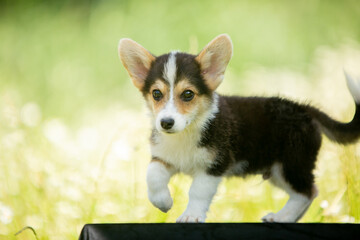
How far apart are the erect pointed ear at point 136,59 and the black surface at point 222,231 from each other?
2.45 ft

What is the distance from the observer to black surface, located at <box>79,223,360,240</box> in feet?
6.21

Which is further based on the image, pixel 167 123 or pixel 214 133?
pixel 214 133

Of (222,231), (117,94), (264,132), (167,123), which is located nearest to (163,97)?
(167,123)

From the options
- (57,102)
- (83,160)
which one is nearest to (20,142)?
(83,160)

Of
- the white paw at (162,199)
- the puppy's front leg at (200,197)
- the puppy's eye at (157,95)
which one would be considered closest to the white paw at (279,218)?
the puppy's front leg at (200,197)

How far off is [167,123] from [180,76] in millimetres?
292

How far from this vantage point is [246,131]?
2.42 meters

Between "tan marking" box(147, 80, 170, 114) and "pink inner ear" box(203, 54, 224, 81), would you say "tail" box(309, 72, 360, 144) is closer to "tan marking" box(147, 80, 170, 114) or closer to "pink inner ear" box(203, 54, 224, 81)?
"pink inner ear" box(203, 54, 224, 81)

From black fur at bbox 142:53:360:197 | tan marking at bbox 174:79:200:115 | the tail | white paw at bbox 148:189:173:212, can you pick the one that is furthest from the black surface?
the tail

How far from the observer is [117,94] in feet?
13.5

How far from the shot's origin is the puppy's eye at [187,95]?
2236 millimetres

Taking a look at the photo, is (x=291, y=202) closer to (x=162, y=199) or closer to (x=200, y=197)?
(x=200, y=197)

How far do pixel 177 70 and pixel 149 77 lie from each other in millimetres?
168

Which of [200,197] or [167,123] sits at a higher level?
[167,123]
